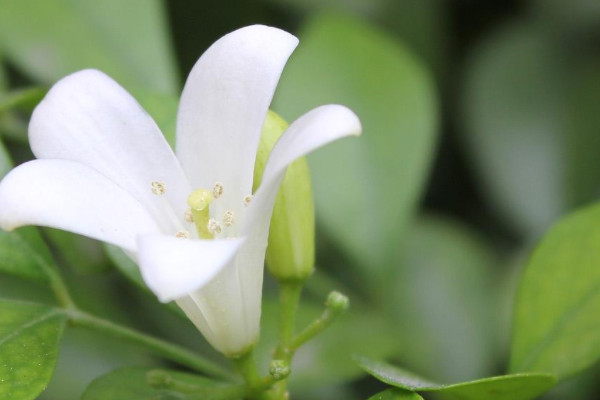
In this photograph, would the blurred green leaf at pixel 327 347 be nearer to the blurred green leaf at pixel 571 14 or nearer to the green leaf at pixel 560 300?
the green leaf at pixel 560 300

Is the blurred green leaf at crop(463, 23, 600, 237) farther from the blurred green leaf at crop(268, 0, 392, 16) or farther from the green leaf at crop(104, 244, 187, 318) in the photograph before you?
the green leaf at crop(104, 244, 187, 318)

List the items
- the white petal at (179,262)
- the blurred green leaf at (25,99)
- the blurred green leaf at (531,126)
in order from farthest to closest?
the blurred green leaf at (531,126), the blurred green leaf at (25,99), the white petal at (179,262)

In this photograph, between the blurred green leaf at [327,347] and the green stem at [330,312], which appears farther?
the blurred green leaf at [327,347]

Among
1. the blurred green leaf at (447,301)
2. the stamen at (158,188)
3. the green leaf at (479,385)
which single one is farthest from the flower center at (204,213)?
the blurred green leaf at (447,301)

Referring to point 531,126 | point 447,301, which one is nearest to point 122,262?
point 447,301

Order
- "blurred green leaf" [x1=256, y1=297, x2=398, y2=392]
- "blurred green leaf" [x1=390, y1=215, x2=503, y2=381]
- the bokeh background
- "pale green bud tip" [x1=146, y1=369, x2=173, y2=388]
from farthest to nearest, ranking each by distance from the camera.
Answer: "blurred green leaf" [x1=390, y1=215, x2=503, y2=381] → the bokeh background → "blurred green leaf" [x1=256, y1=297, x2=398, y2=392] → "pale green bud tip" [x1=146, y1=369, x2=173, y2=388]

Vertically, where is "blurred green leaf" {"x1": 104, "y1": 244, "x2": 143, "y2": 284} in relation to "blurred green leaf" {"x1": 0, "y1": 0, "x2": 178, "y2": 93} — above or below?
below

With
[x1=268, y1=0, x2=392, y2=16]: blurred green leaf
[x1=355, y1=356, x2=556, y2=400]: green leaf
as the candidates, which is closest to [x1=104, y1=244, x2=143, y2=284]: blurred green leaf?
[x1=355, y1=356, x2=556, y2=400]: green leaf
